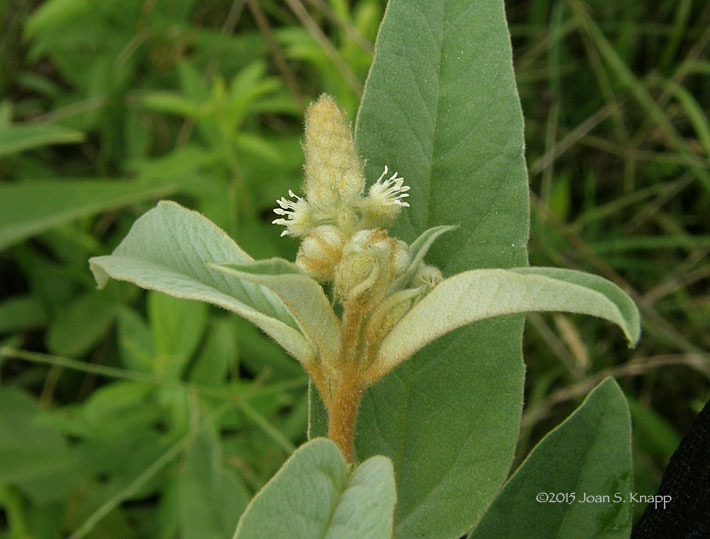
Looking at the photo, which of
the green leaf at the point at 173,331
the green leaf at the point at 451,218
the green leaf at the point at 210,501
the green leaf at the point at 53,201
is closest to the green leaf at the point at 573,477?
the green leaf at the point at 451,218

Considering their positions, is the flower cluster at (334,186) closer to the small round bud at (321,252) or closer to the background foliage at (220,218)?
the small round bud at (321,252)

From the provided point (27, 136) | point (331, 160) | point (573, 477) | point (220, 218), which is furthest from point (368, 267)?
point (27, 136)

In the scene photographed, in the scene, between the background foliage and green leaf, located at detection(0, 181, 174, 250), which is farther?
green leaf, located at detection(0, 181, 174, 250)

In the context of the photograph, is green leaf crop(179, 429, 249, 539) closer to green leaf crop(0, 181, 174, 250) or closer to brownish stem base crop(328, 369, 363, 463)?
brownish stem base crop(328, 369, 363, 463)

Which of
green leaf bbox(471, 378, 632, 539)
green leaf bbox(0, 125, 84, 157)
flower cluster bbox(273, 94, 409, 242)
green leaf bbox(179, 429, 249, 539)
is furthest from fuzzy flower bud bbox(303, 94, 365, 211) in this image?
green leaf bbox(0, 125, 84, 157)

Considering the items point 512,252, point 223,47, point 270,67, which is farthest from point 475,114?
point 270,67

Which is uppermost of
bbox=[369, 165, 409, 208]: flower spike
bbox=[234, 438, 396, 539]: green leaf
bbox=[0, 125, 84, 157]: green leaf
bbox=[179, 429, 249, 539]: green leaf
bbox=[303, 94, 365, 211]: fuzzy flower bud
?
bbox=[0, 125, 84, 157]: green leaf

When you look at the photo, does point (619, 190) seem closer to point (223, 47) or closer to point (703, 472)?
point (223, 47)
